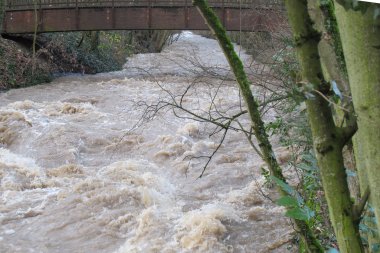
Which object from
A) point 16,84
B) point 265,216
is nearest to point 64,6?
point 16,84

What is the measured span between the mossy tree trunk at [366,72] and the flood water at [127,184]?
11.5 ft

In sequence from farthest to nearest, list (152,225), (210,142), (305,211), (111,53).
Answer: (111,53), (210,142), (152,225), (305,211)

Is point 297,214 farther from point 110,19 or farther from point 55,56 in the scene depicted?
point 55,56

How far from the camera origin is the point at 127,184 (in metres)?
8.62

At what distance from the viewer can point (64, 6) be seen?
61.9 ft

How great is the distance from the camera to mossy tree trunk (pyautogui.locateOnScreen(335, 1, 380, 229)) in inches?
39.8

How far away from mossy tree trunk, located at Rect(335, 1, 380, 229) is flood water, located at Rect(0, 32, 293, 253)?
3490 mm

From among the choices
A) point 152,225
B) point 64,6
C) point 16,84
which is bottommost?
point 152,225

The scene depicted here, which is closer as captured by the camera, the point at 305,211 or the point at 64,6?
Result: the point at 305,211

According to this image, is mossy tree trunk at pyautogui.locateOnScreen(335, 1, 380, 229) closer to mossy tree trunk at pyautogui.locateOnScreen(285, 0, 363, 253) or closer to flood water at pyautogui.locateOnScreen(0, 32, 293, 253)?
mossy tree trunk at pyautogui.locateOnScreen(285, 0, 363, 253)

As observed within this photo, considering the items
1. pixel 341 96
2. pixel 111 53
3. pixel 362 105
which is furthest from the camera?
pixel 111 53

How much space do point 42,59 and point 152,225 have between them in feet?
46.3

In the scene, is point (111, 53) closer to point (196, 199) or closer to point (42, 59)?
point (42, 59)

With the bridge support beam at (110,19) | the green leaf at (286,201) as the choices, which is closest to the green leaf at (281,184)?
the green leaf at (286,201)
